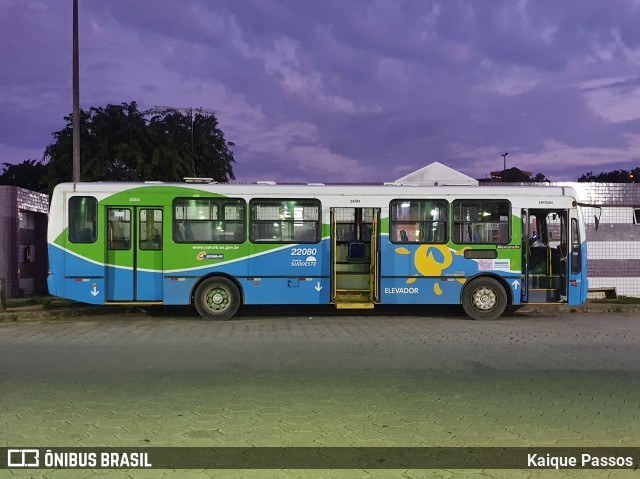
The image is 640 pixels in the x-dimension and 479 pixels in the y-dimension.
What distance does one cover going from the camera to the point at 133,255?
1373cm

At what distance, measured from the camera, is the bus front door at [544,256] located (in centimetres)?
1411

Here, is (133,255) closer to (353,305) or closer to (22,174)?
(353,305)

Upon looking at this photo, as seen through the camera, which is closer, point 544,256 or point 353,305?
point 353,305

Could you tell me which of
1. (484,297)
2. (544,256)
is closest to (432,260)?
(484,297)

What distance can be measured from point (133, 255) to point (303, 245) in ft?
12.8

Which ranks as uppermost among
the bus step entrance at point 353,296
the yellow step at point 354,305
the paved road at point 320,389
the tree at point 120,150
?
the tree at point 120,150

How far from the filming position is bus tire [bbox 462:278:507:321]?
14070mm

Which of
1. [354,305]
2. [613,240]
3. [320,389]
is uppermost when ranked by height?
[613,240]

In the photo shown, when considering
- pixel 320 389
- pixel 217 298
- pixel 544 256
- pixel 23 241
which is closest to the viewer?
pixel 320 389

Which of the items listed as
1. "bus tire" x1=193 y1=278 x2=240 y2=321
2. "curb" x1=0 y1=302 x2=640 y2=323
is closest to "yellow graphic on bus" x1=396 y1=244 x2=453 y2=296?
"curb" x1=0 y1=302 x2=640 y2=323

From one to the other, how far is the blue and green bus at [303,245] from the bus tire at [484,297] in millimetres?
24

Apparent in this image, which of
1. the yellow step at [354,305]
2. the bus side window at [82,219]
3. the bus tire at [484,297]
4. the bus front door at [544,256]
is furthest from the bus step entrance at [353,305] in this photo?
the bus side window at [82,219]

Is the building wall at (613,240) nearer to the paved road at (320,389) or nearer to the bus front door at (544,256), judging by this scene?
the bus front door at (544,256)

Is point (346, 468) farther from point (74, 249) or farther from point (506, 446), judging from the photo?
point (74, 249)
